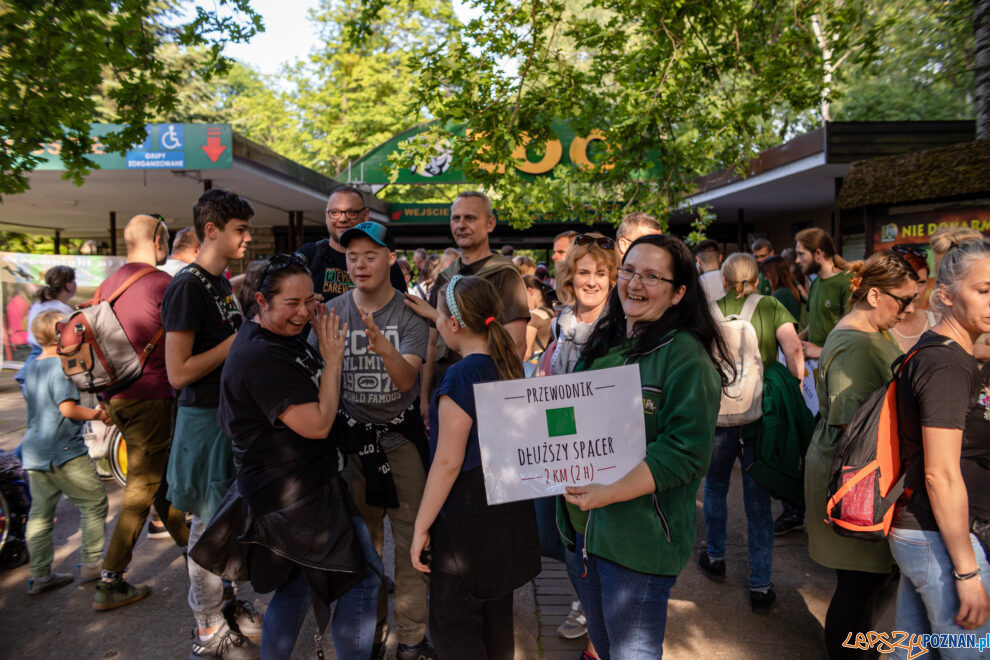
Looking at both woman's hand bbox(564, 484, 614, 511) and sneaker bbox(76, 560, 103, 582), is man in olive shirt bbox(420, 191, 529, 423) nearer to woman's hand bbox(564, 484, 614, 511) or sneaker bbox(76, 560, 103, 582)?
woman's hand bbox(564, 484, 614, 511)

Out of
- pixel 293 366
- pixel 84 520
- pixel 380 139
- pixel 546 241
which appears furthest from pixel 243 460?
pixel 380 139

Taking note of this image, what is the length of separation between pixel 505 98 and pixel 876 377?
3843mm

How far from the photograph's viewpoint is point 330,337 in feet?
8.85

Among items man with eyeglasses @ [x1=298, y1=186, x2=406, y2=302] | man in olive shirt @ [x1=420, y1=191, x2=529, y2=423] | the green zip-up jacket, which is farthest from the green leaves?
the green zip-up jacket

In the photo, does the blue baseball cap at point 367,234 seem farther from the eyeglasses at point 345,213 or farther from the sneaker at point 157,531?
the sneaker at point 157,531

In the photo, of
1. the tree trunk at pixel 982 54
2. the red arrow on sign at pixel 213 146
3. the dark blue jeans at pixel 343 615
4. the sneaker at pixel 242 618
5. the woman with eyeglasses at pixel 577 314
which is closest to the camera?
the dark blue jeans at pixel 343 615

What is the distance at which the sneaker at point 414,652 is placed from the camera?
3203 mm

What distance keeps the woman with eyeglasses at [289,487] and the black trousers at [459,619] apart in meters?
0.43

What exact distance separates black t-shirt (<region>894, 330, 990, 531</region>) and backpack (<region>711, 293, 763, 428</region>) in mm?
1407

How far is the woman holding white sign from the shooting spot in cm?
238

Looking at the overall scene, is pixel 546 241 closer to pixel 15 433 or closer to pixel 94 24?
pixel 15 433

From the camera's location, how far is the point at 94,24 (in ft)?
11.3

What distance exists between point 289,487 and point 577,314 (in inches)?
70.1

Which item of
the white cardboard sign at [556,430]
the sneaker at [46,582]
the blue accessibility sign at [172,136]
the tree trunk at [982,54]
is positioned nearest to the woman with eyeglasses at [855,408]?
the white cardboard sign at [556,430]
